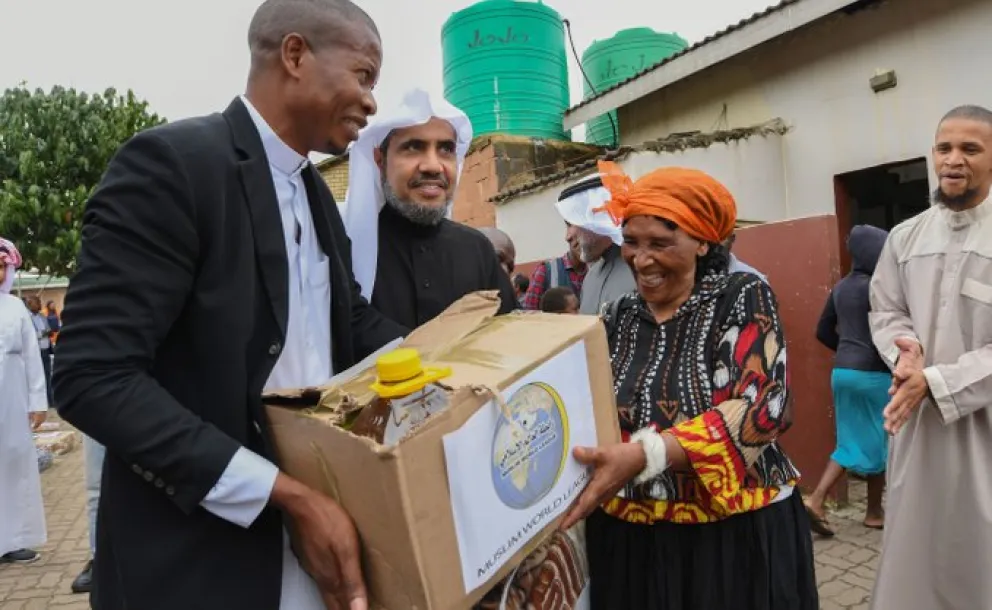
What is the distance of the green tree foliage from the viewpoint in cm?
1362

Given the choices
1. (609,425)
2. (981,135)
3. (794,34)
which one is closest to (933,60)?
(794,34)

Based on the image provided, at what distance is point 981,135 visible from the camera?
2639mm

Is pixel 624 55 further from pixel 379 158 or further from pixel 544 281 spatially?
pixel 379 158

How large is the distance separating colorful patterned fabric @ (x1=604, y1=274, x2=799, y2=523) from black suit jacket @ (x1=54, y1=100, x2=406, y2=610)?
3.09 ft

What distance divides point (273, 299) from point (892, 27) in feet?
22.3

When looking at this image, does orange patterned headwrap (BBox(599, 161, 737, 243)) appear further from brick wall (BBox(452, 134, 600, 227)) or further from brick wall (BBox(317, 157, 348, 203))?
brick wall (BBox(317, 157, 348, 203))

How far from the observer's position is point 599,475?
1.39m

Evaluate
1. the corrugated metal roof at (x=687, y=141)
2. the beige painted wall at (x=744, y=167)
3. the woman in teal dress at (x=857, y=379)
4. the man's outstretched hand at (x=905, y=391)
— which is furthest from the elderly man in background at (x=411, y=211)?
the beige painted wall at (x=744, y=167)

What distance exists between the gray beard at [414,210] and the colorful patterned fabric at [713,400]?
0.77 m

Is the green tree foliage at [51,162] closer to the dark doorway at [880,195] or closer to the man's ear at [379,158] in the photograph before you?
the dark doorway at [880,195]

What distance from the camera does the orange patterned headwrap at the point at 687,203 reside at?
70.2 inches

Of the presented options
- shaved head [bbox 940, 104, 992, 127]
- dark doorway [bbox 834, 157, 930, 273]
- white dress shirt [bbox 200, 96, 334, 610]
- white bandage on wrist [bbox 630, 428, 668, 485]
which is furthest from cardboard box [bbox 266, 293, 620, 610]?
dark doorway [bbox 834, 157, 930, 273]

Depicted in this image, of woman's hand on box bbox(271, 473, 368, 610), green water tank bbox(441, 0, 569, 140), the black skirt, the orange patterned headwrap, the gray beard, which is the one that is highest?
green water tank bbox(441, 0, 569, 140)

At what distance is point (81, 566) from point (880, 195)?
771 cm
